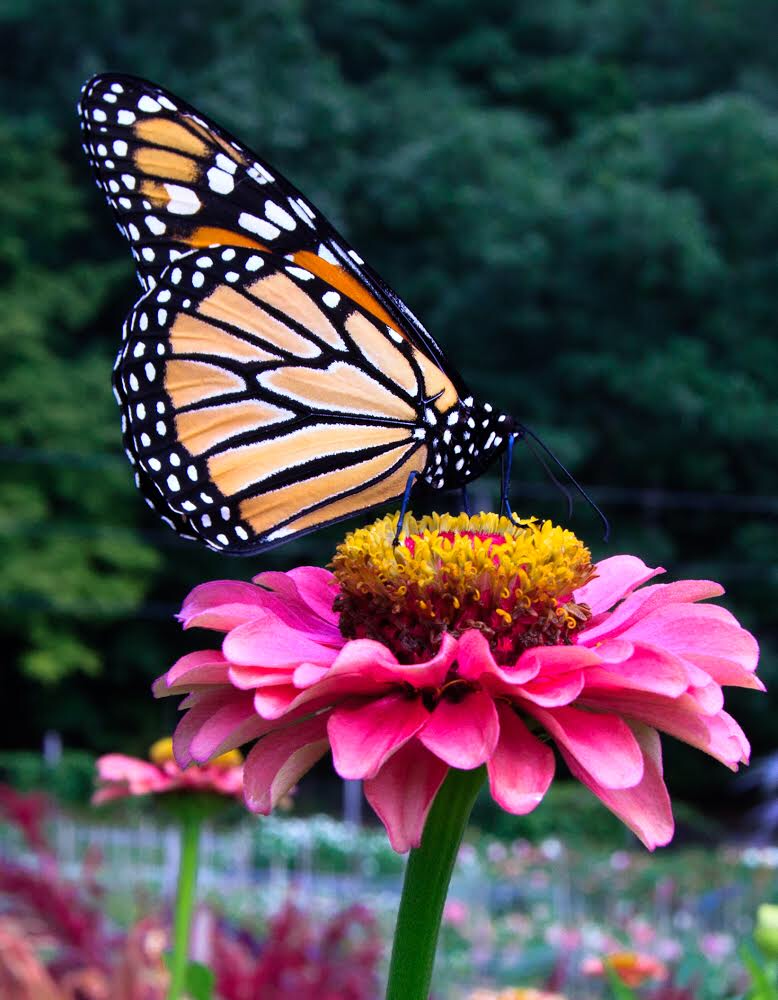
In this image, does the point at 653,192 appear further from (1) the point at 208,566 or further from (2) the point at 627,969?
(2) the point at 627,969

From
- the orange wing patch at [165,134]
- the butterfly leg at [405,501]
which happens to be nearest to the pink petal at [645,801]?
the butterfly leg at [405,501]

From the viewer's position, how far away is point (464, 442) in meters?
1.65

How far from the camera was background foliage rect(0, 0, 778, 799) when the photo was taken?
1581cm

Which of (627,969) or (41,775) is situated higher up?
(627,969)

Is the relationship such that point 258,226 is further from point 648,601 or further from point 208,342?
point 648,601

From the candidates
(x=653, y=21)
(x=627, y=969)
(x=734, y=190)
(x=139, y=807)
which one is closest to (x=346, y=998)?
(x=627, y=969)

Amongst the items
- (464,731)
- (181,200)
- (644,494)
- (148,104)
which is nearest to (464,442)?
(181,200)

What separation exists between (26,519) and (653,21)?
42.0ft

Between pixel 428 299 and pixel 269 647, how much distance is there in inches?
619

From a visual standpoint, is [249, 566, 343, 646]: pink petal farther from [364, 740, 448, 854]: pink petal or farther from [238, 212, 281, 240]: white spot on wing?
[238, 212, 281, 240]: white spot on wing

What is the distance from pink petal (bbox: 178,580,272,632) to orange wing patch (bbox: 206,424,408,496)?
1.88 ft

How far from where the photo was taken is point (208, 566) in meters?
16.9

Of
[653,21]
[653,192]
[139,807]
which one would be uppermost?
[653,21]

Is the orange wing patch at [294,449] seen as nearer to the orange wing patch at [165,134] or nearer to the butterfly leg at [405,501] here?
the butterfly leg at [405,501]
